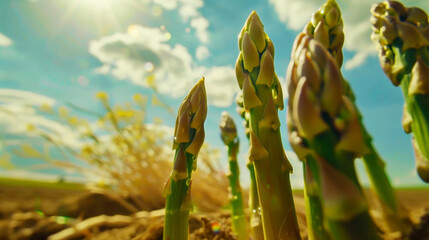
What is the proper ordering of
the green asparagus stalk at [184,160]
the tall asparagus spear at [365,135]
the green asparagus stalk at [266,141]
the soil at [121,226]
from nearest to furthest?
the green asparagus stalk at [266,141]
the green asparagus stalk at [184,160]
the tall asparagus spear at [365,135]
the soil at [121,226]

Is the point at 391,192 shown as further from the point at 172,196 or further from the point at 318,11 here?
the point at 172,196

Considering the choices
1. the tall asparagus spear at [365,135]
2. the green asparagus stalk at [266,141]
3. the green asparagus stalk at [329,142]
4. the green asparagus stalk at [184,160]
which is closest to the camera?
the green asparagus stalk at [329,142]

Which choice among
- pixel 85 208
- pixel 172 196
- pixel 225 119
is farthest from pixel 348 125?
pixel 85 208

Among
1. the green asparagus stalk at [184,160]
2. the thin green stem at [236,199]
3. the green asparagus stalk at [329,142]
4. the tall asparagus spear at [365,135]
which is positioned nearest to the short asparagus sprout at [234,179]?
the thin green stem at [236,199]

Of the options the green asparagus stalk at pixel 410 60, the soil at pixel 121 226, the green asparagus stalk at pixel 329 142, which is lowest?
the soil at pixel 121 226

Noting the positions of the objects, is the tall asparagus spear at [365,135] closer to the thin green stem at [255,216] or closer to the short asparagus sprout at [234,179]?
the thin green stem at [255,216]

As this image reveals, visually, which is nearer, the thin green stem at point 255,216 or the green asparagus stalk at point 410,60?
the green asparagus stalk at point 410,60

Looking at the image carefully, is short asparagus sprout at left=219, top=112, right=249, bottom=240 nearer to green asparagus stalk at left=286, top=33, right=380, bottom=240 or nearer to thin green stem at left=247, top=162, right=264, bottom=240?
thin green stem at left=247, top=162, right=264, bottom=240
